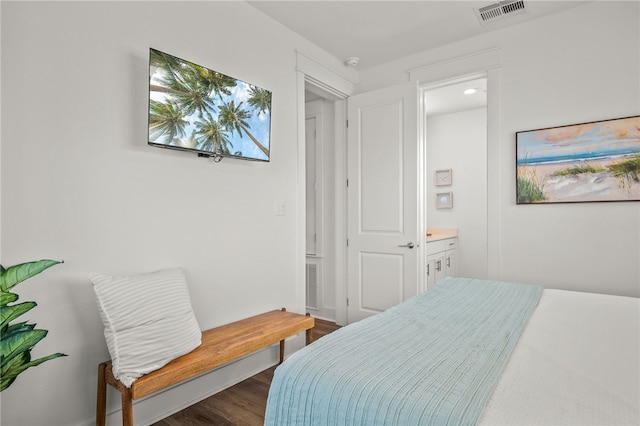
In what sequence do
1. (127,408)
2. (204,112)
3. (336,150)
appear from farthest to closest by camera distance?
(336,150) < (204,112) < (127,408)

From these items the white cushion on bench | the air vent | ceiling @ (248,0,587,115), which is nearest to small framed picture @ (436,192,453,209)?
ceiling @ (248,0,587,115)

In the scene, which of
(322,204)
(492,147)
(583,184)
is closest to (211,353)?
(322,204)

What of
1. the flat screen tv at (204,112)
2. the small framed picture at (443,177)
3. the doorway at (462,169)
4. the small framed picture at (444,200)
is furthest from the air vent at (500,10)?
the small framed picture at (444,200)

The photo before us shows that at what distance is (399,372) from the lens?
107 cm

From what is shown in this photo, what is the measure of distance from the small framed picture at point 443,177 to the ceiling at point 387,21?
2.13 m

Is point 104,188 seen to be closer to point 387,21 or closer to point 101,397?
point 101,397

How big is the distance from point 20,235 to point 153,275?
579mm

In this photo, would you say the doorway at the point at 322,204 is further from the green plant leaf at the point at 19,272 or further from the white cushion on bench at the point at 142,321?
the green plant leaf at the point at 19,272

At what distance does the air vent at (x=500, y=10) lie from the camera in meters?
2.64

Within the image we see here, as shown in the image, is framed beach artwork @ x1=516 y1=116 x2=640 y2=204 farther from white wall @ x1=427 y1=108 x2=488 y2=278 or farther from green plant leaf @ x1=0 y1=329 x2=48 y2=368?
green plant leaf @ x1=0 y1=329 x2=48 y2=368

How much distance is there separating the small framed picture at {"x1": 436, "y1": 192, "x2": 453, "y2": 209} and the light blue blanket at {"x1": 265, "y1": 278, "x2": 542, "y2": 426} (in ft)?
11.7

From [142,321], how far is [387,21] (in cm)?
274

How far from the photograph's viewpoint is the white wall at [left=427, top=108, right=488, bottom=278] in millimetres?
4777

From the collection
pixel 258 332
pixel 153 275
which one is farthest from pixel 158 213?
pixel 258 332
